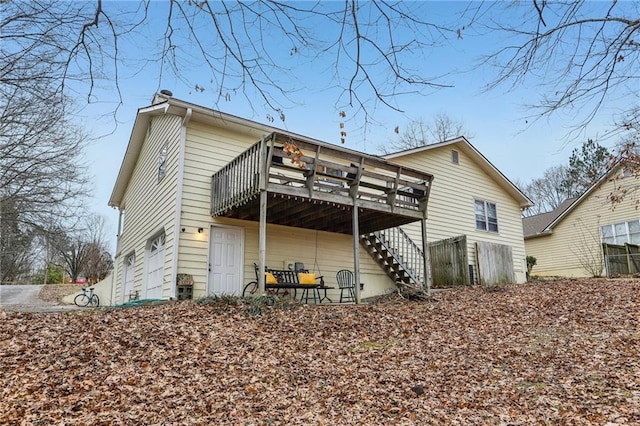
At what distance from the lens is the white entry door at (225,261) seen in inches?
404

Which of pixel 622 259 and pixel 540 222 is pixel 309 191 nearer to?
pixel 622 259

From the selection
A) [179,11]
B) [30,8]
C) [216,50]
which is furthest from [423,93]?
[30,8]

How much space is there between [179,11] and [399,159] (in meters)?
12.0

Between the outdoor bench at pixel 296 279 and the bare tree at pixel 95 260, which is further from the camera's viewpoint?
the bare tree at pixel 95 260

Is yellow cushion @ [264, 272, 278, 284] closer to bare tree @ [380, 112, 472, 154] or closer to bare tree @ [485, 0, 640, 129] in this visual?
bare tree @ [485, 0, 640, 129]

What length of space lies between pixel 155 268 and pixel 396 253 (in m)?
6.91

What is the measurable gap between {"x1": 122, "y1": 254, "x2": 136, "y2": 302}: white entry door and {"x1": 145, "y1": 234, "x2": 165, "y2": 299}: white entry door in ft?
8.43

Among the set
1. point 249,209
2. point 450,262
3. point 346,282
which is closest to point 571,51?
point 249,209

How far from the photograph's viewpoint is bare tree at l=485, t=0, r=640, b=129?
401cm

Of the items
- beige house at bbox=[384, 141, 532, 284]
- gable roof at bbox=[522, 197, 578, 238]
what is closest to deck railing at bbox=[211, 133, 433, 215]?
beige house at bbox=[384, 141, 532, 284]

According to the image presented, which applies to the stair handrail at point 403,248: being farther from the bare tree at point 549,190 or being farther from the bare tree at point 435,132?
the bare tree at point 549,190

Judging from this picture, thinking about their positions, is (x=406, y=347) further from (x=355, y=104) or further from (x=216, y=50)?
(x=216, y=50)

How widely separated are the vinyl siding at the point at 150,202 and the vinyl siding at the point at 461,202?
746 cm

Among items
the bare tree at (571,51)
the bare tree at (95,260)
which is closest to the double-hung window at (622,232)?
the bare tree at (571,51)
